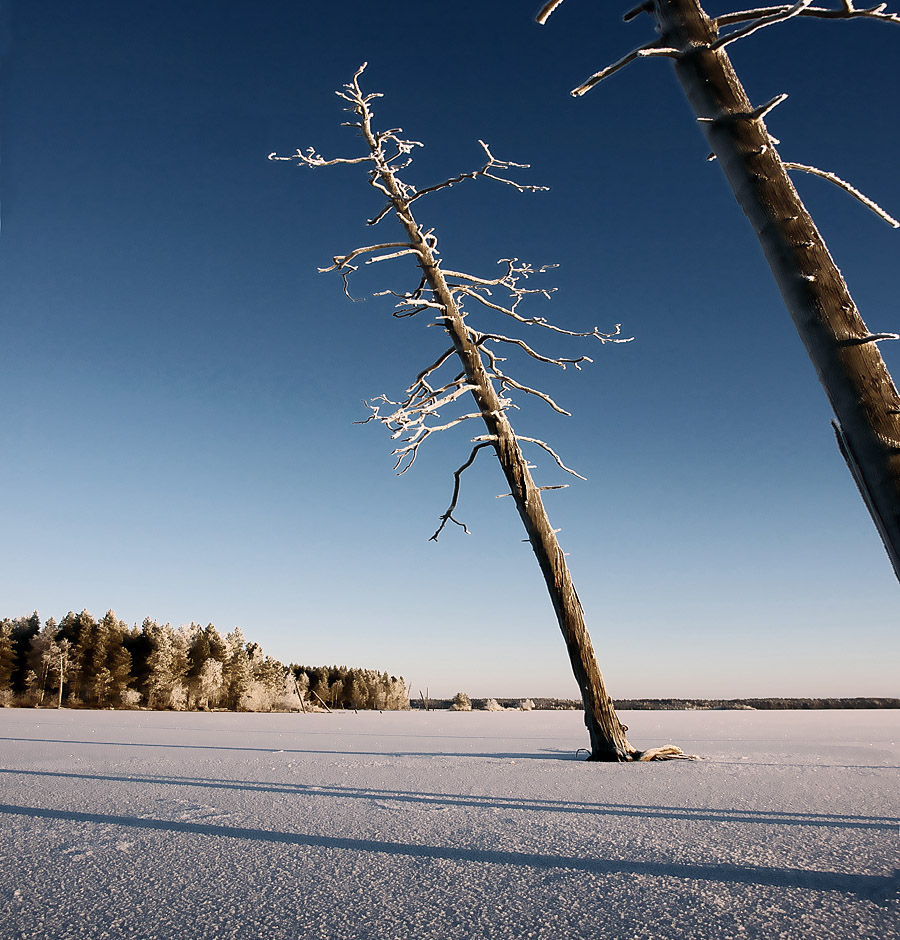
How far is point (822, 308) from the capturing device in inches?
83.5

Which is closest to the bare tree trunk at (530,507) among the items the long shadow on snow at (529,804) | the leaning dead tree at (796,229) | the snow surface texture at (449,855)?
the snow surface texture at (449,855)

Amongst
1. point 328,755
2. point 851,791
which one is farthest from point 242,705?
point 851,791

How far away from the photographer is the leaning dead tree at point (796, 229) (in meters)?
1.92

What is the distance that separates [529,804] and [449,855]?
4.24ft

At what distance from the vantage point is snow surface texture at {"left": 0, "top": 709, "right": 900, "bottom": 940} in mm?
1643

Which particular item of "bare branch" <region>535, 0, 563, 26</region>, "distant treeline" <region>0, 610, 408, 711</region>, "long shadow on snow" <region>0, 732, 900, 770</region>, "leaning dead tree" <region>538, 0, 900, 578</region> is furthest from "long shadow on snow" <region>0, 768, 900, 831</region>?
"distant treeline" <region>0, 610, 408, 711</region>

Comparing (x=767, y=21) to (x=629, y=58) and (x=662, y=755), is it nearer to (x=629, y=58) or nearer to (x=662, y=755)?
(x=629, y=58)

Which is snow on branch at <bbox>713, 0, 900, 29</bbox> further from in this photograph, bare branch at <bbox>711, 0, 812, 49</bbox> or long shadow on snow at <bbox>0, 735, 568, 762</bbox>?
long shadow on snow at <bbox>0, 735, 568, 762</bbox>

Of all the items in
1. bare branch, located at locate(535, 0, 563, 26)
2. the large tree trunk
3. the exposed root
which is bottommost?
the exposed root

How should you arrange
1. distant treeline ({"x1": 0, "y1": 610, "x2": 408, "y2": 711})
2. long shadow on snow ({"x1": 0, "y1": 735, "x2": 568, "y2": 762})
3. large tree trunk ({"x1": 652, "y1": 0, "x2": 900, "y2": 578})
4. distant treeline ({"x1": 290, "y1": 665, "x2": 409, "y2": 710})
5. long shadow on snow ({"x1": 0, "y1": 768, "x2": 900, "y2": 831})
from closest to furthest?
large tree trunk ({"x1": 652, "y1": 0, "x2": 900, "y2": 578}) < long shadow on snow ({"x1": 0, "y1": 768, "x2": 900, "y2": 831}) < long shadow on snow ({"x1": 0, "y1": 735, "x2": 568, "y2": 762}) < distant treeline ({"x1": 0, "y1": 610, "x2": 408, "y2": 711}) < distant treeline ({"x1": 290, "y1": 665, "x2": 409, "y2": 710})

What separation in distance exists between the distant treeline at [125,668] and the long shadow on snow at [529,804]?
41166mm

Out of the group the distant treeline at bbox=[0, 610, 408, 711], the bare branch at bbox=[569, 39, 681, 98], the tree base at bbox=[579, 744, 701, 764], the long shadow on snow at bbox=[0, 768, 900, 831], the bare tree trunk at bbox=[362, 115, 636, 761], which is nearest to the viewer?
the bare branch at bbox=[569, 39, 681, 98]

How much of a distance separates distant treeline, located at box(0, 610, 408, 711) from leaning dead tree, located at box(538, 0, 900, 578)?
147 ft

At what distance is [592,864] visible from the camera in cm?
215
